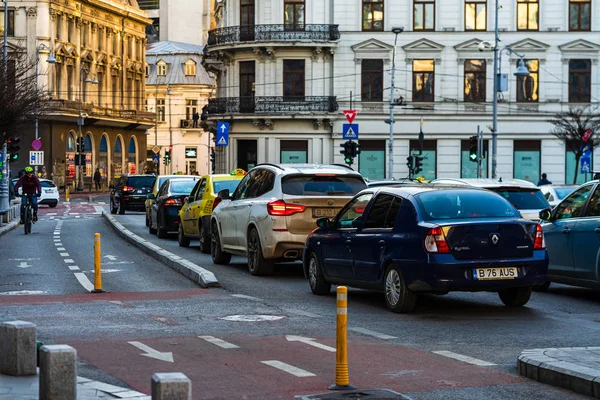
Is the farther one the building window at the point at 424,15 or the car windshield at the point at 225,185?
the building window at the point at 424,15

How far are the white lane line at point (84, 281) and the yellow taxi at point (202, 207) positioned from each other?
4.97m

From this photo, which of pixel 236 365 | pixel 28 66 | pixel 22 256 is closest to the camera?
pixel 236 365

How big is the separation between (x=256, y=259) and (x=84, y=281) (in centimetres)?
275

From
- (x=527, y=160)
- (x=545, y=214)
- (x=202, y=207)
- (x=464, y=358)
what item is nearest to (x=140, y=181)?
(x=527, y=160)

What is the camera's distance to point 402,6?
63.2m

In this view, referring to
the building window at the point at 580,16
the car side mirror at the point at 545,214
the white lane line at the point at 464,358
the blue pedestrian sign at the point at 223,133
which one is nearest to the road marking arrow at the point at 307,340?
the white lane line at the point at 464,358

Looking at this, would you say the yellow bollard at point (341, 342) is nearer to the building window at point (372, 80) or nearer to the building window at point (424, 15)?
the building window at point (372, 80)

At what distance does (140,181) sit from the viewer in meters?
54.4

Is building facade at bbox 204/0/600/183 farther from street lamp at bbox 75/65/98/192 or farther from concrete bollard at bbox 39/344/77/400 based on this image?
concrete bollard at bbox 39/344/77/400

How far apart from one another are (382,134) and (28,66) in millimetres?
22480

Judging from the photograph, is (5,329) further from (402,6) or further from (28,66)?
(402,6)

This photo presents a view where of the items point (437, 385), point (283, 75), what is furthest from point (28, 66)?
point (437, 385)

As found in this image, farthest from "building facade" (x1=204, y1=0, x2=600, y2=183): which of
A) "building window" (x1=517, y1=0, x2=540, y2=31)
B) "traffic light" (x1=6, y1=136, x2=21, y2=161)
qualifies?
"traffic light" (x1=6, y1=136, x2=21, y2=161)

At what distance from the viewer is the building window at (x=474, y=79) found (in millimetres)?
63188
